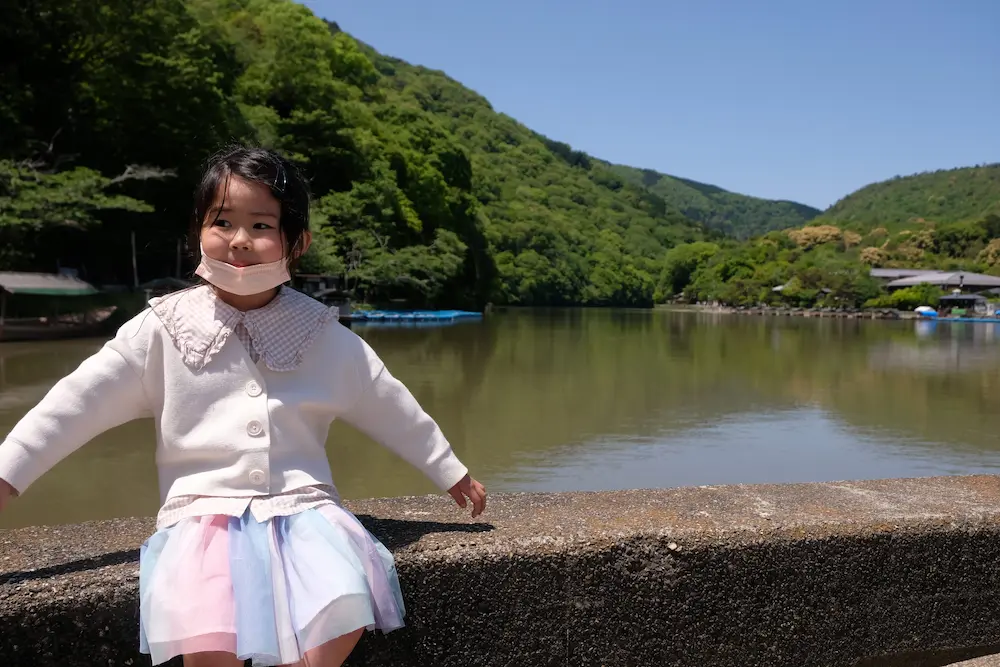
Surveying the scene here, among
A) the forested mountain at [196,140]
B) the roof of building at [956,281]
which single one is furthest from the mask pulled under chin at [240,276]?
the roof of building at [956,281]

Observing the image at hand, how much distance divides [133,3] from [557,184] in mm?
77691

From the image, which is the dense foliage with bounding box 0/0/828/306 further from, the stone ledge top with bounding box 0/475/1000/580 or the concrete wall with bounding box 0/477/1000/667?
the concrete wall with bounding box 0/477/1000/667

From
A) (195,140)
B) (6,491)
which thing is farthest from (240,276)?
(195,140)

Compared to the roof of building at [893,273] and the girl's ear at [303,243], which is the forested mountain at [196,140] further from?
the roof of building at [893,273]

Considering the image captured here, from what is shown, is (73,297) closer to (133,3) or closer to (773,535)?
(133,3)

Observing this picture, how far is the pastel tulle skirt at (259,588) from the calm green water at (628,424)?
4271 mm

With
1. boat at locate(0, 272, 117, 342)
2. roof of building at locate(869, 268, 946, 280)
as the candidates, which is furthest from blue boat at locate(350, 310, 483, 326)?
roof of building at locate(869, 268, 946, 280)

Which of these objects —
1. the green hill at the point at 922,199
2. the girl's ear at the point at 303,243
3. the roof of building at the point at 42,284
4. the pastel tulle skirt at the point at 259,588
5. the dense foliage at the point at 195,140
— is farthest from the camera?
the green hill at the point at 922,199

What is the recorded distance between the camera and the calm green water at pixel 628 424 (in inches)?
237

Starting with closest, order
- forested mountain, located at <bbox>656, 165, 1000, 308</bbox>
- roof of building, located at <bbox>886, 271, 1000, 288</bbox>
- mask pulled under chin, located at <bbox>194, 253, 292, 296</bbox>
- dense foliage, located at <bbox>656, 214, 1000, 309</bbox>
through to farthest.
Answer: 1. mask pulled under chin, located at <bbox>194, 253, 292, 296</bbox>
2. dense foliage, located at <bbox>656, 214, 1000, 309</bbox>
3. forested mountain, located at <bbox>656, 165, 1000, 308</bbox>
4. roof of building, located at <bbox>886, 271, 1000, 288</bbox>

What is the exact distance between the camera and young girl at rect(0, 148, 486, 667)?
1.14m

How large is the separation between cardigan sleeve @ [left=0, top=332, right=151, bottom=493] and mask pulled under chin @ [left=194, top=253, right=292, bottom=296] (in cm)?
18

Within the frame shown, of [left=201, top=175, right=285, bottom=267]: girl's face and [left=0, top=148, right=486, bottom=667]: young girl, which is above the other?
[left=201, top=175, right=285, bottom=267]: girl's face

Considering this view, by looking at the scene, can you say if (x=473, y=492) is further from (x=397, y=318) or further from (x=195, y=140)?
(x=397, y=318)
